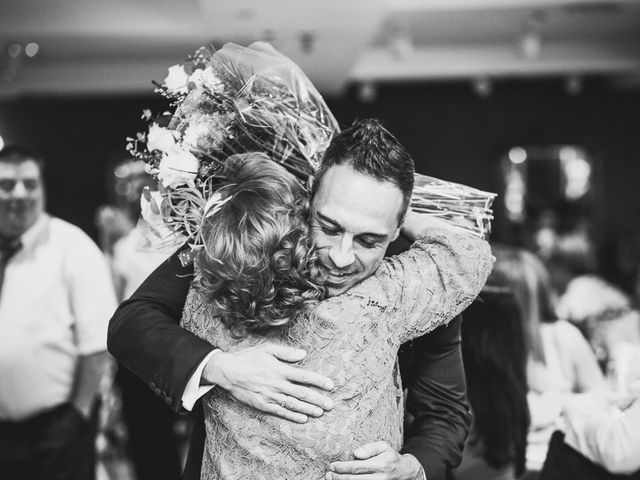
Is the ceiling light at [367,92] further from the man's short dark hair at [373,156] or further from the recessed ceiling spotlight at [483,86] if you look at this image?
the man's short dark hair at [373,156]

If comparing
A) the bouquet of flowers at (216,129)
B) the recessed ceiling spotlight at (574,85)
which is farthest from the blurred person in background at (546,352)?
the recessed ceiling spotlight at (574,85)

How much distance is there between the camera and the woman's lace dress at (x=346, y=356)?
1.32 meters

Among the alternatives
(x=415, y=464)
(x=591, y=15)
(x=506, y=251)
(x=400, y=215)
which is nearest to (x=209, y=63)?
(x=400, y=215)

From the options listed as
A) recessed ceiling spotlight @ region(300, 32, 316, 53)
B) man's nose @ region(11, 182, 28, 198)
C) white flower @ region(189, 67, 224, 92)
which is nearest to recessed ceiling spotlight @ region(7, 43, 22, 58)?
recessed ceiling spotlight @ region(300, 32, 316, 53)

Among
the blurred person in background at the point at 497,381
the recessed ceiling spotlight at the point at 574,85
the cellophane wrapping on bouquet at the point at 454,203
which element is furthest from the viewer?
the recessed ceiling spotlight at the point at 574,85

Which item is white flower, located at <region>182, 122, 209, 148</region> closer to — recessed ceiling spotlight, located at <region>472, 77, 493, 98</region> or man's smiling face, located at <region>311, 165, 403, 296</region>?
man's smiling face, located at <region>311, 165, 403, 296</region>

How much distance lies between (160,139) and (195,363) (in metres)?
0.49

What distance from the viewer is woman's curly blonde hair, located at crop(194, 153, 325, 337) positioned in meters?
1.29

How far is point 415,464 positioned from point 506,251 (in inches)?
59.3

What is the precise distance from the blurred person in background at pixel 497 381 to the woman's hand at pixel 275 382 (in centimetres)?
119

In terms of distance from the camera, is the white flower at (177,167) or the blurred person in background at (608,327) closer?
the white flower at (177,167)

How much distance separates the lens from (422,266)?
4.59ft

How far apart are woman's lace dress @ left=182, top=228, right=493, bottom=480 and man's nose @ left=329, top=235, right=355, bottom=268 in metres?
0.05

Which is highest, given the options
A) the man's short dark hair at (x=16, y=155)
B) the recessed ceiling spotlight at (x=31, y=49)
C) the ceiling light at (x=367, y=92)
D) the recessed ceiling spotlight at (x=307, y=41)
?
the recessed ceiling spotlight at (x=31, y=49)
